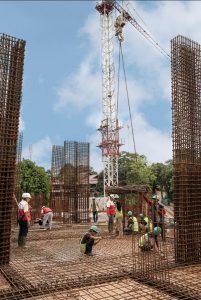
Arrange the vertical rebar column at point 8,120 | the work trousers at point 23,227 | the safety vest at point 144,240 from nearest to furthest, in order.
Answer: the vertical rebar column at point 8,120
the safety vest at point 144,240
the work trousers at point 23,227

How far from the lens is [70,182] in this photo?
54.4ft

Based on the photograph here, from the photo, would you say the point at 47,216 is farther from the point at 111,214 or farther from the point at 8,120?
the point at 8,120

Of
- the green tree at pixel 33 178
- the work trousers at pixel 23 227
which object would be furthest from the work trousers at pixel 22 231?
the green tree at pixel 33 178

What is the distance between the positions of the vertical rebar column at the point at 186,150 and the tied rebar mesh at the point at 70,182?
969 cm

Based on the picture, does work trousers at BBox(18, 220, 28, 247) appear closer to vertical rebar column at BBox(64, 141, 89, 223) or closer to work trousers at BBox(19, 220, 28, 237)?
work trousers at BBox(19, 220, 28, 237)

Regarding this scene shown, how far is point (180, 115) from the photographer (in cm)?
739

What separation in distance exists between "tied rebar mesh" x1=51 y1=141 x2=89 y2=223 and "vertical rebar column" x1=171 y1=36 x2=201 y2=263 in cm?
969

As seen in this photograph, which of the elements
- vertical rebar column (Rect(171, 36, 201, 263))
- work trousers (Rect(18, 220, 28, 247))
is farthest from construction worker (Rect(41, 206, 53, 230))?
vertical rebar column (Rect(171, 36, 201, 263))

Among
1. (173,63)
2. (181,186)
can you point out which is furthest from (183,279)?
(173,63)

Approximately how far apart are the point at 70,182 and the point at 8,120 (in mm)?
9758

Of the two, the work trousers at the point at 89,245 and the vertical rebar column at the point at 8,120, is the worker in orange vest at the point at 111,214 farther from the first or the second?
the vertical rebar column at the point at 8,120

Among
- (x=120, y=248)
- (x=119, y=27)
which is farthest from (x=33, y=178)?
(x=120, y=248)

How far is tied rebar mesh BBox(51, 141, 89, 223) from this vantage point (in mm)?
16375

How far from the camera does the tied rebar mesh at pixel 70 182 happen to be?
1638cm
